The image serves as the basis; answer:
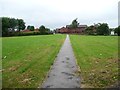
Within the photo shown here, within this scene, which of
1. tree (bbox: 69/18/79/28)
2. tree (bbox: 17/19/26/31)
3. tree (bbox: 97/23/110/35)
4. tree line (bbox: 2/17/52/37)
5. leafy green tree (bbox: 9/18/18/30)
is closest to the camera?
tree line (bbox: 2/17/52/37)

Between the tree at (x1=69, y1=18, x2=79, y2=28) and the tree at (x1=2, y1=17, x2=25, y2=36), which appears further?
the tree at (x1=69, y1=18, x2=79, y2=28)

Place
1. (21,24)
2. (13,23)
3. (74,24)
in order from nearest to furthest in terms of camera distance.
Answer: (13,23) < (74,24) < (21,24)

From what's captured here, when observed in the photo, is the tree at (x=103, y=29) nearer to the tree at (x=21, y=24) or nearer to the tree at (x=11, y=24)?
the tree at (x=11, y=24)

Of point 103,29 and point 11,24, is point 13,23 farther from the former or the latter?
point 103,29

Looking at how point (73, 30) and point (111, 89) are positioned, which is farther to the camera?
point (73, 30)

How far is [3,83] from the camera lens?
1088 cm

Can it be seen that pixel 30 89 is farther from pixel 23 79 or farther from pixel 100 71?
pixel 100 71

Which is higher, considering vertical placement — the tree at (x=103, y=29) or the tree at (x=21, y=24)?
the tree at (x=21, y=24)

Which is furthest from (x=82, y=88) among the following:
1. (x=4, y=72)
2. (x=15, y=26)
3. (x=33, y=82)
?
(x=15, y=26)

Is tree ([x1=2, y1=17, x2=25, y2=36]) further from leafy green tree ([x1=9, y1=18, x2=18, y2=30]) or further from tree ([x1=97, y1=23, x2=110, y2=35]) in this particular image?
tree ([x1=97, y1=23, x2=110, y2=35])

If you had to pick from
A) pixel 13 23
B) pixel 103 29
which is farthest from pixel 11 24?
pixel 103 29

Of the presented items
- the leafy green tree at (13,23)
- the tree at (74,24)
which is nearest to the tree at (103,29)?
the tree at (74,24)

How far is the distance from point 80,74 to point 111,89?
10.1 ft

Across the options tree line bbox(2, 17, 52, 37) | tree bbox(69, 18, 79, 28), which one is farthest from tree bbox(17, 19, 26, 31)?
tree bbox(69, 18, 79, 28)
